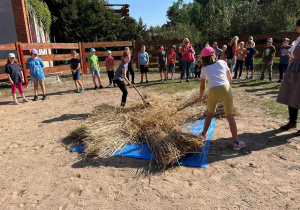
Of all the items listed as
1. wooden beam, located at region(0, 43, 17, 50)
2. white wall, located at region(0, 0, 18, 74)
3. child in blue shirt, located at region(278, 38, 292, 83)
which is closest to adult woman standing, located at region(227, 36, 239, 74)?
child in blue shirt, located at region(278, 38, 292, 83)

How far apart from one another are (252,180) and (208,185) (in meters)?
0.57

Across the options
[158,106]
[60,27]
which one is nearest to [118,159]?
[158,106]

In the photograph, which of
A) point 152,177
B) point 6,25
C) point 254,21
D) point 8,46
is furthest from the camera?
point 254,21

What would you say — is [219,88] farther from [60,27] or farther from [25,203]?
[60,27]

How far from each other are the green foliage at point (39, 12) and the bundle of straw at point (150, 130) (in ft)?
33.4

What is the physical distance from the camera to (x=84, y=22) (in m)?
19.3

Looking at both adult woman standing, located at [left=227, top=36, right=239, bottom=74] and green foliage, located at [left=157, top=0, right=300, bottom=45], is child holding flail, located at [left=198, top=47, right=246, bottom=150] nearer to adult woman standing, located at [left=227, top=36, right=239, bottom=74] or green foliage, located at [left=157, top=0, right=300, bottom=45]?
adult woman standing, located at [left=227, top=36, right=239, bottom=74]

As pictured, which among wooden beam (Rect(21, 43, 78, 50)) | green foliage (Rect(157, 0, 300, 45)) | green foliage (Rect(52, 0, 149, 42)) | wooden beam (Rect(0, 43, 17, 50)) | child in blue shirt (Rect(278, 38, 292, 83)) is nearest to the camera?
child in blue shirt (Rect(278, 38, 292, 83))

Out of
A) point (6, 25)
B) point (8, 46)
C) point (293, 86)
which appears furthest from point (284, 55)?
point (6, 25)

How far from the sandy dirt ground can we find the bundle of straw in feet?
0.72

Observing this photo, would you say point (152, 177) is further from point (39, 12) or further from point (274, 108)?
point (39, 12)

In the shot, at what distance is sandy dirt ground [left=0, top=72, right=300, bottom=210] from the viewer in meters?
2.49

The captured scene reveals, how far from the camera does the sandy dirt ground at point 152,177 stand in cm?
249

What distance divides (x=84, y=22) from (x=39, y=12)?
19.2ft
